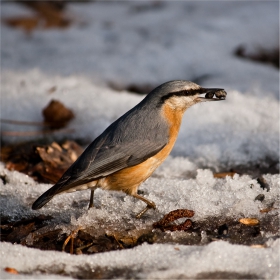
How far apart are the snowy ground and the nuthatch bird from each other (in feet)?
0.74

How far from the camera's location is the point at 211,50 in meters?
7.41

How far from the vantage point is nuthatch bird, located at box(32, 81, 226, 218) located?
378 centimetres

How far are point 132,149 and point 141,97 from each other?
7.60 ft

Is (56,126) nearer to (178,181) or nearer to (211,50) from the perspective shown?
(178,181)

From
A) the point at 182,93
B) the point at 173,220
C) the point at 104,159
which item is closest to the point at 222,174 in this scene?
the point at 182,93

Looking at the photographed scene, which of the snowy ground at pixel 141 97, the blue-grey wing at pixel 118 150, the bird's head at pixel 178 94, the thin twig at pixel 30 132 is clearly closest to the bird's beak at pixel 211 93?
the bird's head at pixel 178 94

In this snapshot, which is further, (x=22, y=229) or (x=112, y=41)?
(x=112, y=41)

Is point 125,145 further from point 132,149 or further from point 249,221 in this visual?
point 249,221

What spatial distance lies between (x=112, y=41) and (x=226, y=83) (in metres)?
2.07

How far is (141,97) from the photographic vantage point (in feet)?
20.3

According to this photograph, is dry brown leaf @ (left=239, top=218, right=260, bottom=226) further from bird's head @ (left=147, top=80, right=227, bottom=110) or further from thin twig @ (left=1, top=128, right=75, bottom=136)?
thin twig @ (left=1, top=128, right=75, bottom=136)

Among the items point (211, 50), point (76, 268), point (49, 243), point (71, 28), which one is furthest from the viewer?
point (71, 28)

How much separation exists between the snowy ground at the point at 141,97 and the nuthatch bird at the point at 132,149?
23cm

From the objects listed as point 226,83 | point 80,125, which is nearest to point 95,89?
point 80,125
